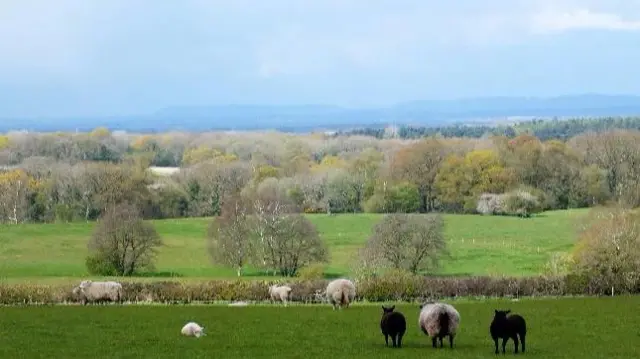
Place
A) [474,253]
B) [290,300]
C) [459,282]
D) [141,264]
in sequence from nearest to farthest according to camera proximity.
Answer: [290,300], [459,282], [141,264], [474,253]

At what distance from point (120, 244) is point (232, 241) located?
8510 mm

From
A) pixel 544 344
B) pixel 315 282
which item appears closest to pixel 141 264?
pixel 315 282

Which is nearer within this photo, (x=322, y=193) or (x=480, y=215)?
(x=480, y=215)

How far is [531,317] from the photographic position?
1358 inches

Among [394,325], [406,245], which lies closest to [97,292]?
[394,325]

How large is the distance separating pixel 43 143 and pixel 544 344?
514 ft

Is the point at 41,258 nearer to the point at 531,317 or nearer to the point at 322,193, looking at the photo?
the point at 322,193

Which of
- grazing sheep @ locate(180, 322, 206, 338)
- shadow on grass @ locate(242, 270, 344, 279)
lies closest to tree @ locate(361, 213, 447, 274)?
shadow on grass @ locate(242, 270, 344, 279)

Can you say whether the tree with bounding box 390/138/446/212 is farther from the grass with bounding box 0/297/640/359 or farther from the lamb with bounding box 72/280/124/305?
the grass with bounding box 0/297/640/359

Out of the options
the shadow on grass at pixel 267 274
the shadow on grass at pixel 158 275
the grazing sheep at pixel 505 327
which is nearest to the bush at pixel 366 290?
the shadow on grass at pixel 267 274

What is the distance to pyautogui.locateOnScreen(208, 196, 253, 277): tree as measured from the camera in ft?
242

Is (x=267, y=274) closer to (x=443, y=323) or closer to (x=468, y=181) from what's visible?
(x=443, y=323)

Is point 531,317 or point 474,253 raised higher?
point 531,317

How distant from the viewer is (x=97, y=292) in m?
45.1
